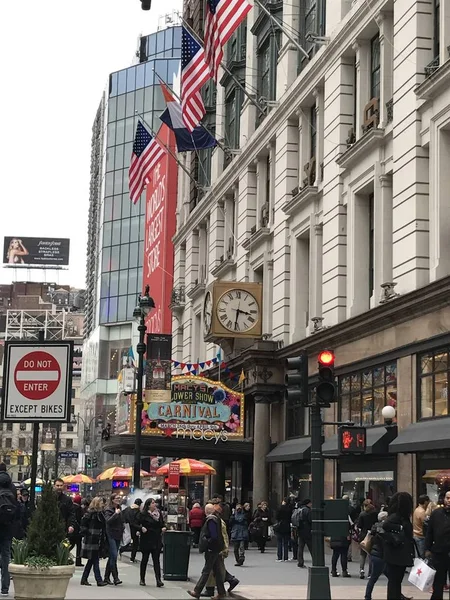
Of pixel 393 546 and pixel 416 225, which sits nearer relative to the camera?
pixel 393 546

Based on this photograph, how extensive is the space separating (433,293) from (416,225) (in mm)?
2397

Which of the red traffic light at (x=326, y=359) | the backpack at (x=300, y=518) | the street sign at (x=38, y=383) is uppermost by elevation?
the red traffic light at (x=326, y=359)

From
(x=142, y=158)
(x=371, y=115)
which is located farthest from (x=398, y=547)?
(x=142, y=158)

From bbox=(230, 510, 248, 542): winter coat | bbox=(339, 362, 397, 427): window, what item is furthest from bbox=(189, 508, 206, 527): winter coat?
bbox=(339, 362, 397, 427): window

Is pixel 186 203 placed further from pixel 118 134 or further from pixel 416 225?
pixel 118 134

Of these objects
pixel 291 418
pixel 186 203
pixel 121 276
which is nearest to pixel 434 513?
pixel 291 418

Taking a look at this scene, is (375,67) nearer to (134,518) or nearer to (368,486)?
(368,486)

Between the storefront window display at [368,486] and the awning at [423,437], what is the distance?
79.2 inches

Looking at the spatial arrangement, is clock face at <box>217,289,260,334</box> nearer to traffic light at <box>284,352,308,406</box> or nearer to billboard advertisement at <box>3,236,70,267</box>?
traffic light at <box>284,352,308,406</box>

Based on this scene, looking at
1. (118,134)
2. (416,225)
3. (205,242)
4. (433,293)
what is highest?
(118,134)

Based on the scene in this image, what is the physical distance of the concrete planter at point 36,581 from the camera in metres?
14.2

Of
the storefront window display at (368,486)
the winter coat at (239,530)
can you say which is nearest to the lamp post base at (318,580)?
the storefront window display at (368,486)

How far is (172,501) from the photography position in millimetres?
27719

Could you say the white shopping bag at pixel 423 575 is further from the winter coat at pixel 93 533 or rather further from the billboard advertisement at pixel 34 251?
the billboard advertisement at pixel 34 251
